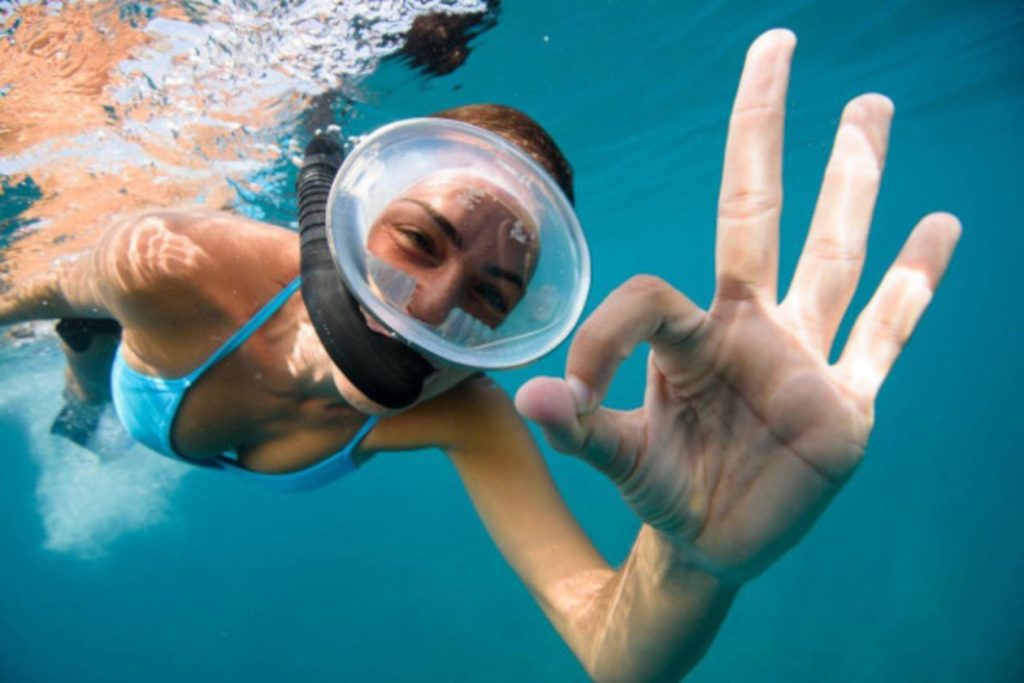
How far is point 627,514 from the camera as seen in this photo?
38375mm

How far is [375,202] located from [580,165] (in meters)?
16.2

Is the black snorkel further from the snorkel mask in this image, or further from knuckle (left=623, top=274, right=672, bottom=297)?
knuckle (left=623, top=274, right=672, bottom=297)

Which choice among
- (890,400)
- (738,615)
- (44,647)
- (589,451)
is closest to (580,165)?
(589,451)

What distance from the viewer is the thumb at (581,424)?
48.8 inches

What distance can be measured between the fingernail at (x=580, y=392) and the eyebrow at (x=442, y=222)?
3.85 feet

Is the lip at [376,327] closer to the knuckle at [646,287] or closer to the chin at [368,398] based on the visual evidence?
the chin at [368,398]

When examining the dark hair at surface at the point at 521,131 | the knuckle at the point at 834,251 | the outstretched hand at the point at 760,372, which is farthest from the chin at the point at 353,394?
the knuckle at the point at 834,251

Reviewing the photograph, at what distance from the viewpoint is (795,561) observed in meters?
25.1

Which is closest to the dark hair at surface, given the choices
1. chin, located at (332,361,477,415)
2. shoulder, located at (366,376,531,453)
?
chin, located at (332,361,477,415)

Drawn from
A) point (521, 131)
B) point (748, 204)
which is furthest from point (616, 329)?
point (521, 131)

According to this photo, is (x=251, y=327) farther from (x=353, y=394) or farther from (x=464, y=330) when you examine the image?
(x=464, y=330)

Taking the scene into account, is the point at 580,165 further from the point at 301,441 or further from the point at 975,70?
the point at 301,441

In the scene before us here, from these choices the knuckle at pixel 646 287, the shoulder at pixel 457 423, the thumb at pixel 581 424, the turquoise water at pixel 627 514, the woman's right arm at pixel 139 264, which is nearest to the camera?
the thumb at pixel 581 424

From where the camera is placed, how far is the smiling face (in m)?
2.26
